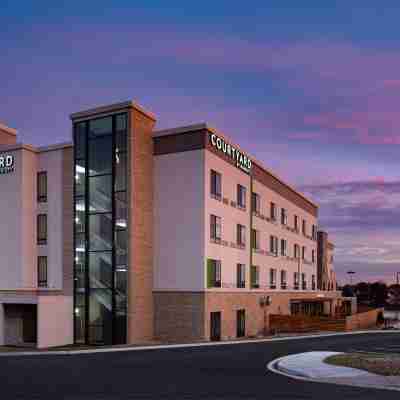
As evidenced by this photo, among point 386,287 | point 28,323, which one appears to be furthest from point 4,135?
point 386,287

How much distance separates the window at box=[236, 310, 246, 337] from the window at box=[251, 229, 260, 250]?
6.67 meters

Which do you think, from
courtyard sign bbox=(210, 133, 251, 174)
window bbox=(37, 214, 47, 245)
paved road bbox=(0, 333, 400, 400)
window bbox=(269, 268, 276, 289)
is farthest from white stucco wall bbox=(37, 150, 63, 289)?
window bbox=(269, 268, 276, 289)

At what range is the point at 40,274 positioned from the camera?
37.0m

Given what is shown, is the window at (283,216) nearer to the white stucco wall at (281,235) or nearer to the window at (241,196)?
the white stucco wall at (281,235)

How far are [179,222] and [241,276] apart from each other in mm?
9350

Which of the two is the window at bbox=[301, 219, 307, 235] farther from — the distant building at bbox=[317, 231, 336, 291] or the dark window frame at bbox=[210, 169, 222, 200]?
the dark window frame at bbox=[210, 169, 222, 200]

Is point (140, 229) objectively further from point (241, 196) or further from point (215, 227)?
point (241, 196)

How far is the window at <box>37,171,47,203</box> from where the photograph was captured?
37.2 m

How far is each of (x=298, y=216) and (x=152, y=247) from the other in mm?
28138

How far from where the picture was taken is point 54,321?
32844mm

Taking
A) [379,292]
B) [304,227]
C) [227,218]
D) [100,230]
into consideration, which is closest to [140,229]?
[100,230]

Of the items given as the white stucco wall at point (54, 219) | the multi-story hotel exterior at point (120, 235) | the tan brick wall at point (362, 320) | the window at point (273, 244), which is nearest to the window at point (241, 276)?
the multi-story hotel exterior at point (120, 235)

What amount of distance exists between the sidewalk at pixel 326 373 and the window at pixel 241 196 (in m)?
23.0

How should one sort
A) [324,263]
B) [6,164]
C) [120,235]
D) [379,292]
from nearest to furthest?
[120,235], [6,164], [324,263], [379,292]
